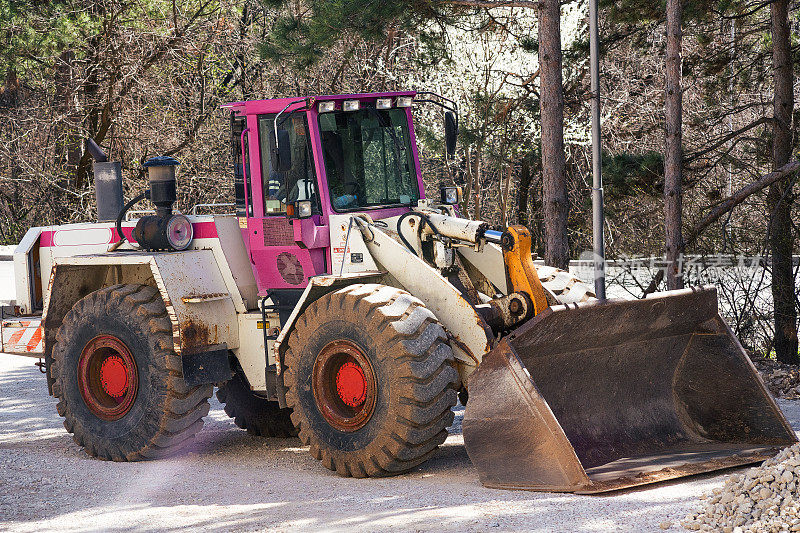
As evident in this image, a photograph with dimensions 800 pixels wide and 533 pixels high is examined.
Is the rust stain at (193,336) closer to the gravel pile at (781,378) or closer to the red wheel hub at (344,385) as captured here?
the red wheel hub at (344,385)

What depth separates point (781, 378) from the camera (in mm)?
11070

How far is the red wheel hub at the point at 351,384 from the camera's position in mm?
7000

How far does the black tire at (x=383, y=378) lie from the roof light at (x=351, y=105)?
1.54m

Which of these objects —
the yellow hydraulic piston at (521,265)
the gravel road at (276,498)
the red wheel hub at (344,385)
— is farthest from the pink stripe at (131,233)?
the yellow hydraulic piston at (521,265)

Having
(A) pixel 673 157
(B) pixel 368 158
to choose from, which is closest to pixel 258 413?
(B) pixel 368 158

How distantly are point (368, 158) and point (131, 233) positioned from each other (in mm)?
2282

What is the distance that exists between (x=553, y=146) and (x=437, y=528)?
8.53 m

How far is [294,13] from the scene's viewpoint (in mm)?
21719

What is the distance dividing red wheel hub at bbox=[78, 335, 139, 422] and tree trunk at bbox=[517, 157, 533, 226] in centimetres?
1699

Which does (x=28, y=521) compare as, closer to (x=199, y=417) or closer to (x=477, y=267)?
(x=199, y=417)

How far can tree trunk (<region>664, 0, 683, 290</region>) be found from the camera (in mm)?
13336

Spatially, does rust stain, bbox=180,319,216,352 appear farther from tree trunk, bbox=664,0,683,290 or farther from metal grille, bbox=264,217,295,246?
tree trunk, bbox=664,0,683,290

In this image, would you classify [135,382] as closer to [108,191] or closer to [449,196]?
[108,191]

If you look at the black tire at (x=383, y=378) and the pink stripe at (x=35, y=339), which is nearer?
the black tire at (x=383, y=378)
